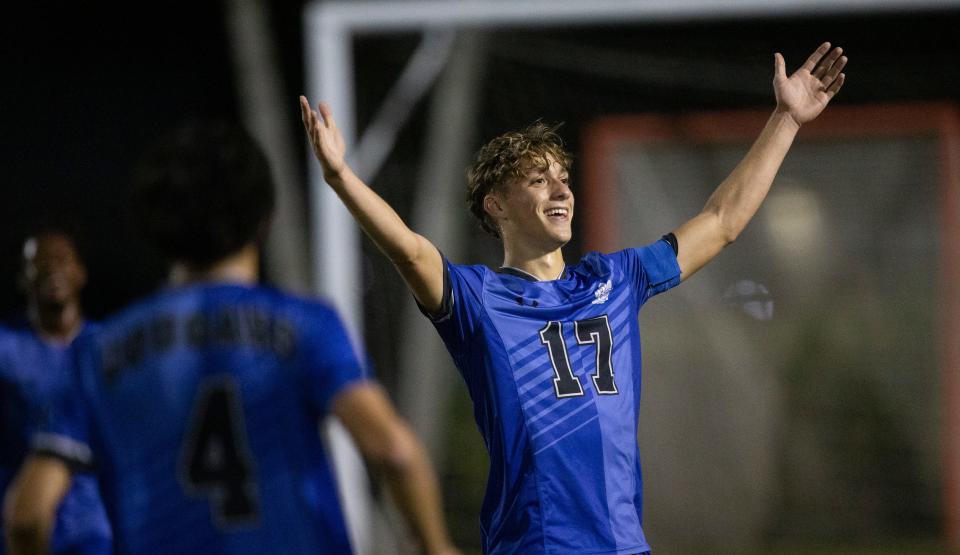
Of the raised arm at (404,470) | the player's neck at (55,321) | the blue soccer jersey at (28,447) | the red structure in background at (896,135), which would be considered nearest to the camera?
the raised arm at (404,470)

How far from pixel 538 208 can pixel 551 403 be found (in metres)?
0.58

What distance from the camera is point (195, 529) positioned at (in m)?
2.41

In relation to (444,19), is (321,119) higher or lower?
lower

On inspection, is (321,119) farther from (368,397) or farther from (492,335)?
(368,397)

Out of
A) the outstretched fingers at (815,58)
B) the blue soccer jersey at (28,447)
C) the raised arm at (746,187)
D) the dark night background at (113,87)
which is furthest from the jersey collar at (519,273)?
the dark night background at (113,87)

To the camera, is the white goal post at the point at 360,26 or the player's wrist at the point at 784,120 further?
the white goal post at the point at 360,26

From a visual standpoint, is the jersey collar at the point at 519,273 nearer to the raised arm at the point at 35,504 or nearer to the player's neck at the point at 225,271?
the player's neck at the point at 225,271

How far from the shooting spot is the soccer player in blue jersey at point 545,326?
3342mm

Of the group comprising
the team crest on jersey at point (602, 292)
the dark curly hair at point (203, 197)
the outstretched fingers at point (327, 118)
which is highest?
the outstretched fingers at point (327, 118)

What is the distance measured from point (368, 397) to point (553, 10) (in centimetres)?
563

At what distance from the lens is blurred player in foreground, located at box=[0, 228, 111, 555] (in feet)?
14.8

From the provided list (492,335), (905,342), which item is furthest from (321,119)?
(905,342)

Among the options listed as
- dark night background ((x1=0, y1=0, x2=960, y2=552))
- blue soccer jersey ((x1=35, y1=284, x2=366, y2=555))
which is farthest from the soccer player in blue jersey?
dark night background ((x1=0, y1=0, x2=960, y2=552))

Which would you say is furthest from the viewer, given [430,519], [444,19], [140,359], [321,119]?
[444,19]
